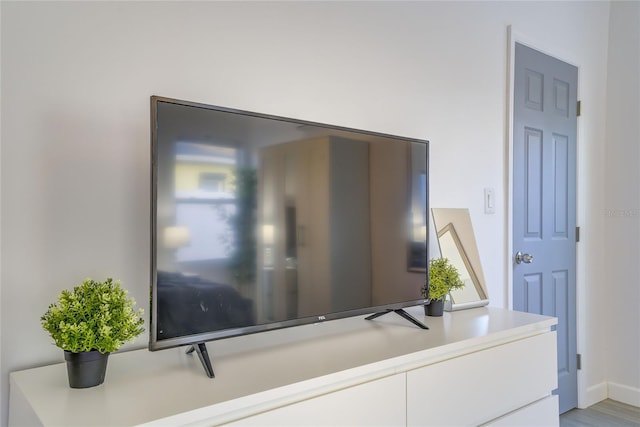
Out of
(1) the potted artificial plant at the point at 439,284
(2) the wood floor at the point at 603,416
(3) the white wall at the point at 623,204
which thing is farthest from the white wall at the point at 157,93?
(3) the white wall at the point at 623,204

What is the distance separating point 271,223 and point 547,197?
6.96 feet

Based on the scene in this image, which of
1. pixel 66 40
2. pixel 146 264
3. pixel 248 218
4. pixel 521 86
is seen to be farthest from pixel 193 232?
pixel 521 86

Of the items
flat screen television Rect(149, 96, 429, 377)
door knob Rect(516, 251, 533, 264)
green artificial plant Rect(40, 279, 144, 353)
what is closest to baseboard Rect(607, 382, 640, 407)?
door knob Rect(516, 251, 533, 264)

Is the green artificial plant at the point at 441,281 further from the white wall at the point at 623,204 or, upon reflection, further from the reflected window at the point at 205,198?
the white wall at the point at 623,204

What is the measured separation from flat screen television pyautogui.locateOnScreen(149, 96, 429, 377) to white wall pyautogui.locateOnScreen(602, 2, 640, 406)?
2.15 m

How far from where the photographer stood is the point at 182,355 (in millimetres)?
1279

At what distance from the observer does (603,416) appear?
2814mm

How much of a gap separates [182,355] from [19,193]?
1.95ft

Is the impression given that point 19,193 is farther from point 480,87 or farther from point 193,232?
point 480,87

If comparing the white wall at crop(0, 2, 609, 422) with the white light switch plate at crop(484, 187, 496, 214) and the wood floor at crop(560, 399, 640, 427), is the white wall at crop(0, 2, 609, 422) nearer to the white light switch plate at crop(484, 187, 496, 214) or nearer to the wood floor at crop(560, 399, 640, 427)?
A: the white light switch plate at crop(484, 187, 496, 214)

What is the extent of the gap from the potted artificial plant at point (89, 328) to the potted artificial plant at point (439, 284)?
114 centimetres

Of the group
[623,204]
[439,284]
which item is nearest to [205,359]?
[439,284]

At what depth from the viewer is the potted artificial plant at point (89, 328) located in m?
0.96

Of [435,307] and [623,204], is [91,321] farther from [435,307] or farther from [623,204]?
[623,204]
